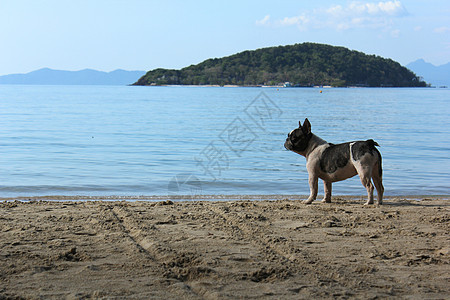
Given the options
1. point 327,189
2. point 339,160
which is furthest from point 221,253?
point 327,189

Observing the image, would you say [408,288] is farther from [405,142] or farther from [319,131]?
[319,131]

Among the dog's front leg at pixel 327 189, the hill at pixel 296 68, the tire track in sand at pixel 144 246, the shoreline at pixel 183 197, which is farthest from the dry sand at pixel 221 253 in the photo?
the hill at pixel 296 68

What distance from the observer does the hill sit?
506 ft

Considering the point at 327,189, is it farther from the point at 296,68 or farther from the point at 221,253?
the point at 296,68

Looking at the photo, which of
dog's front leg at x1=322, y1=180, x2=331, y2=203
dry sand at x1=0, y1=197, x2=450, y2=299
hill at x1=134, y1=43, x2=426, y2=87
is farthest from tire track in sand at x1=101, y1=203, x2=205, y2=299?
hill at x1=134, y1=43, x2=426, y2=87

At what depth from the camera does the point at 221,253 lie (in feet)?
18.0

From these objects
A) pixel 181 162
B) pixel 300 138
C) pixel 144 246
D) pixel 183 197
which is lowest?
pixel 181 162

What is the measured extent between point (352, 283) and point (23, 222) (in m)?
4.42

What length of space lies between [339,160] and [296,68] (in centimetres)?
14908

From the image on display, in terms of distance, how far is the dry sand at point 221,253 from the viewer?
450cm

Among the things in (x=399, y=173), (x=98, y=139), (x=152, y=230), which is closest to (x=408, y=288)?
(x=152, y=230)

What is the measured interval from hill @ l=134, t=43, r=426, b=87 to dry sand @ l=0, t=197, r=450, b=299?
147m

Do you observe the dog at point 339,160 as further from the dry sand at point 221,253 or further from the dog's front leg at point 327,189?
the dry sand at point 221,253

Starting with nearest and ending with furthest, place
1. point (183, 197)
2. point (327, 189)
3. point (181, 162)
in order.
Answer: point (327, 189) < point (183, 197) < point (181, 162)
